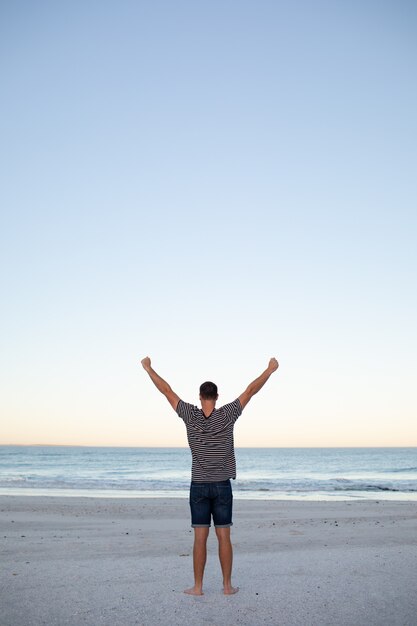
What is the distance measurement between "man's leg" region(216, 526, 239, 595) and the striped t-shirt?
542 millimetres

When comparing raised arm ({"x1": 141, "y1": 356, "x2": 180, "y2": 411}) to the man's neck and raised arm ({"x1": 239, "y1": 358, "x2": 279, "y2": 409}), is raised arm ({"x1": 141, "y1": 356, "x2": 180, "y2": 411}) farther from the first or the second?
raised arm ({"x1": 239, "y1": 358, "x2": 279, "y2": 409})

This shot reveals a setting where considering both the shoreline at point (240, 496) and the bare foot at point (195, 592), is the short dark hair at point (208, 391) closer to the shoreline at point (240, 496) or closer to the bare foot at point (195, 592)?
the bare foot at point (195, 592)

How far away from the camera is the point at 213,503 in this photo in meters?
5.70

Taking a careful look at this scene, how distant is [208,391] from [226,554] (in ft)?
5.47

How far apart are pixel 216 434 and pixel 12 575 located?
333 cm

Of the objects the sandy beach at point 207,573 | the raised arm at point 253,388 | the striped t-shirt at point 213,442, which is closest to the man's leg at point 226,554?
the sandy beach at point 207,573

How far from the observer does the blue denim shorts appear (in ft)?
18.5

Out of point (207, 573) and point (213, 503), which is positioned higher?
point (213, 503)

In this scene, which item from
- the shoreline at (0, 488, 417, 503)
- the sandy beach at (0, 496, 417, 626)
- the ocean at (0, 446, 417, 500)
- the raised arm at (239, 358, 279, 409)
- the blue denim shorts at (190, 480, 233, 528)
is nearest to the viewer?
the sandy beach at (0, 496, 417, 626)

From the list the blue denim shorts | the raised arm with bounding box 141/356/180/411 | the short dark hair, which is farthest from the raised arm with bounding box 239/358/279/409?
the blue denim shorts

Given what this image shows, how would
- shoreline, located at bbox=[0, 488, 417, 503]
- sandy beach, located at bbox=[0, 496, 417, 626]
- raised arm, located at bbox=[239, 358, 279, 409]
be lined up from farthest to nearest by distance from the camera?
shoreline, located at bbox=[0, 488, 417, 503] < raised arm, located at bbox=[239, 358, 279, 409] < sandy beach, located at bbox=[0, 496, 417, 626]

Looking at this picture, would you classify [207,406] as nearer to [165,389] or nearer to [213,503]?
[165,389]

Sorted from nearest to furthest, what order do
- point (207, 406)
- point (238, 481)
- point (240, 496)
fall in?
point (207, 406) < point (240, 496) < point (238, 481)

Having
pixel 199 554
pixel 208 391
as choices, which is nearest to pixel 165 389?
pixel 208 391
